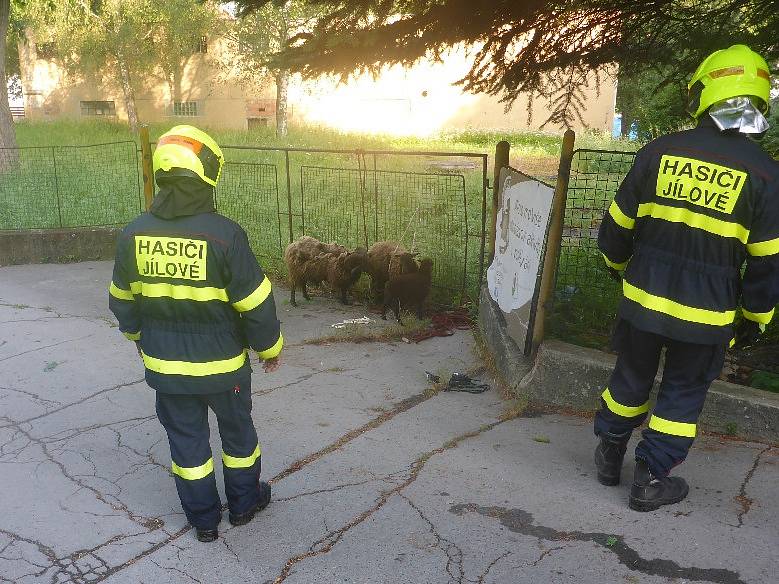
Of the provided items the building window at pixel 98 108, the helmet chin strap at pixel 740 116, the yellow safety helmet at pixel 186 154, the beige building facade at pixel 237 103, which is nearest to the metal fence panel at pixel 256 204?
the yellow safety helmet at pixel 186 154

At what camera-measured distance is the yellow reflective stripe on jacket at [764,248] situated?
344 cm

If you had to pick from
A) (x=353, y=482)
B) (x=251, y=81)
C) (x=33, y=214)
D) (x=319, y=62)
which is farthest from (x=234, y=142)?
(x=353, y=482)

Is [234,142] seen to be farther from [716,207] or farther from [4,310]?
[716,207]

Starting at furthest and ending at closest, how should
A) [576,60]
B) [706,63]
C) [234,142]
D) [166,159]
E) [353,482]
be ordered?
[234,142], [576,60], [353,482], [706,63], [166,159]

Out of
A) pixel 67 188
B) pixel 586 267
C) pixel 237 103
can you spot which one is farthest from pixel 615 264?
pixel 237 103

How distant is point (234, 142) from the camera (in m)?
28.9

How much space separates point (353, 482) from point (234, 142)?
26259 mm

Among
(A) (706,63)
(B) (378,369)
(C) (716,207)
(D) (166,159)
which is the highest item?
(A) (706,63)

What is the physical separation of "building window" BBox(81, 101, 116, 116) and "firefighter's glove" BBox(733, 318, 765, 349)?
3983cm

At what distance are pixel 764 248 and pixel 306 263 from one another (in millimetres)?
5495

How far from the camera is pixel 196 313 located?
347 centimetres

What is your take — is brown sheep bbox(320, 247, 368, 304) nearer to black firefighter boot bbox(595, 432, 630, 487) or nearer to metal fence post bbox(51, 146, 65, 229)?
black firefighter boot bbox(595, 432, 630, 487)

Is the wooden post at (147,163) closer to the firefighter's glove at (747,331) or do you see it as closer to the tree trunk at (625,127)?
the firefighter's glove at (747,331)

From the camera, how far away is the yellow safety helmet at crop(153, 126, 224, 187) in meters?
3.33
